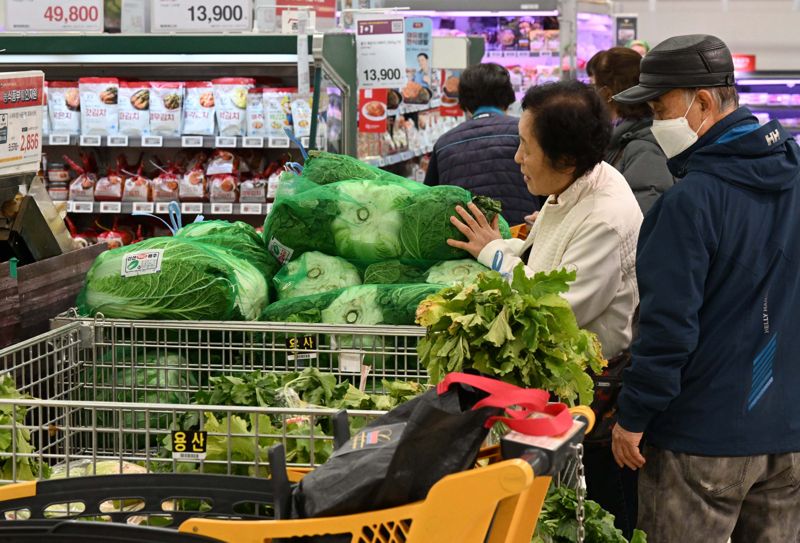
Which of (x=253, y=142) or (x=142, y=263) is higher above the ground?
(x=253, y=142)

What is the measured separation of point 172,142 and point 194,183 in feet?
0.81

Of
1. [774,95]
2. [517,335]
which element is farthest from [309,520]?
[774,95]

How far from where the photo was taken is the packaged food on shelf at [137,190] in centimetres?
598

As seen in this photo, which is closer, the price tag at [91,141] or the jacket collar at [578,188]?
the jacket collar at [578,188]

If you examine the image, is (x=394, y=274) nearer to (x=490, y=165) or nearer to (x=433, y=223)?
(x=433, y=223)

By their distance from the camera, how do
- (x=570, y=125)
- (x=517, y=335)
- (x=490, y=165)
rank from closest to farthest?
(x=517, y=335) → (x=570, y=125) → (x=490, y=165)

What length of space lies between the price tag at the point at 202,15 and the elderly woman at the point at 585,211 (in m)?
3.17

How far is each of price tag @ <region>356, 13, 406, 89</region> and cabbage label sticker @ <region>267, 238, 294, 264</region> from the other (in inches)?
86.0

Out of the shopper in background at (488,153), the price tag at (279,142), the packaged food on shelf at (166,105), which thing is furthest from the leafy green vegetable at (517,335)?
the packaged food on shelf at (166,105)

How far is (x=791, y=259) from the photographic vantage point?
2.46m

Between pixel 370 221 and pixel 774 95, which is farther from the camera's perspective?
pixel 774 95

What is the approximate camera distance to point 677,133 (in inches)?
99.0

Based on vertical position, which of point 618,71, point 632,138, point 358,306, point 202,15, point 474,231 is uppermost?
point 202,15

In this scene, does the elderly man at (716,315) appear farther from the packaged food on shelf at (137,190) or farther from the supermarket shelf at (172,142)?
the packaged food on shelf at (137,190)
